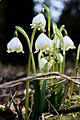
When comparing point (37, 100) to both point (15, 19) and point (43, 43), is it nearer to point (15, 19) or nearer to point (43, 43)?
point (43, 43)

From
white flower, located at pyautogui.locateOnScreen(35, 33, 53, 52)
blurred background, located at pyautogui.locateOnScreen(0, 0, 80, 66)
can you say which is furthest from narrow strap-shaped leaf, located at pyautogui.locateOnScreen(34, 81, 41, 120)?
blurred background, located at pyautogui.locateOnScreen(0, 0, 80, 66)

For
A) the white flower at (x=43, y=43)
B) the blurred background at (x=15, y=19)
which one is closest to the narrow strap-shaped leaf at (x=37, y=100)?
the white flower at (x=43, y=43)

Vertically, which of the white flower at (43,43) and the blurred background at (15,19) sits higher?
the blurred background at (15,19)

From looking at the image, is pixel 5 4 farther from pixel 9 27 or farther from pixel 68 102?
pixel 68 102

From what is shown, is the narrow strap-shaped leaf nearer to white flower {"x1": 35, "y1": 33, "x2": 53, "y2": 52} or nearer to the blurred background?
white flower {"x1": 35, "y1": 33, "x2": 53, "y2": 52}

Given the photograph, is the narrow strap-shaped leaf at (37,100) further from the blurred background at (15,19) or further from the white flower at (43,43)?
the blurred background at (15,19)

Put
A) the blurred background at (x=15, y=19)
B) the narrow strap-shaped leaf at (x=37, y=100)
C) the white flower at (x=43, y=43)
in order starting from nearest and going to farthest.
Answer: the narrow strap-shaped leaf at (x=37, y=100)
the white flower at (x=43, y=43)
the blurred background at (x=15, y=19)

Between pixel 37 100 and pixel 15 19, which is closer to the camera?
pixel 37 100

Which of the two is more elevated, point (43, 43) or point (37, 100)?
point (43, 43)

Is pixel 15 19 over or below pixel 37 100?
over

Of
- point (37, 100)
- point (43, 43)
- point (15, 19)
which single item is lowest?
point (37, 100)

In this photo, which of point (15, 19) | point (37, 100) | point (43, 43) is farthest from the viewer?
point (15, 19)

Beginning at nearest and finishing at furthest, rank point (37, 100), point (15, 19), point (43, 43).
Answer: point (37, 100) → point (43, 43) → point (15, 19)

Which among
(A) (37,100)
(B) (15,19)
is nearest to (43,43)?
(A) (37,100)
